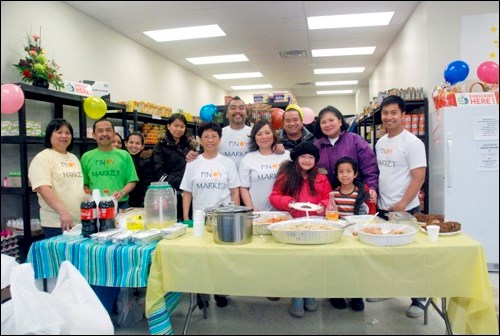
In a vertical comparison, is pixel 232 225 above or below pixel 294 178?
below

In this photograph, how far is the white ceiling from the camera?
67.5 inches

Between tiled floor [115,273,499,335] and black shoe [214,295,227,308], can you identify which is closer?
tiled floor [115,273,499,335]

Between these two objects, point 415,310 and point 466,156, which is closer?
point 415,310

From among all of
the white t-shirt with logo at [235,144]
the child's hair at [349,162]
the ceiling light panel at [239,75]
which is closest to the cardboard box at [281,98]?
the white t-shirt with logo at [235,144]

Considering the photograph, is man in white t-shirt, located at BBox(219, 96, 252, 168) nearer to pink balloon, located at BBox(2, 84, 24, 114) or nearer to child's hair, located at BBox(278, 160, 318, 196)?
child's hair, located at BBox(278, 160, 318, 196)

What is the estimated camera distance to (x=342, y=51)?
7.07 m

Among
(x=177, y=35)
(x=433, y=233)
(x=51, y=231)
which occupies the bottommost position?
(x=51, y=231)

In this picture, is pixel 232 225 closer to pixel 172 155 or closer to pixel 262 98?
pixel 172 155

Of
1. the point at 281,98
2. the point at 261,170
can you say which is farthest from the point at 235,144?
the point at 281,98

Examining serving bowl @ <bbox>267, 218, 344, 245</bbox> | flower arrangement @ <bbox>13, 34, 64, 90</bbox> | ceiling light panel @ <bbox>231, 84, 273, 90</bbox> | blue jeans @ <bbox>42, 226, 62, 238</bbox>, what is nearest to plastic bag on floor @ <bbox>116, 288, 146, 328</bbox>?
blue jeans @ <bbox>42, 226, 62, 238</bbox>

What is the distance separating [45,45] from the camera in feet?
13.7

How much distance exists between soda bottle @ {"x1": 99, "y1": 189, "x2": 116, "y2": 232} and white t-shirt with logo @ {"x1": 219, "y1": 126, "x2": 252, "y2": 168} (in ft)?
3.79

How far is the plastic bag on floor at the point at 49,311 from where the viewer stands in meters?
1.47

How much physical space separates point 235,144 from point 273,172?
1.96ft
